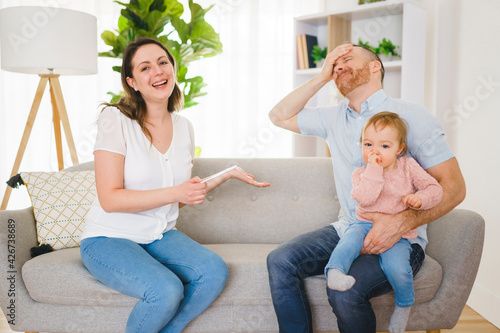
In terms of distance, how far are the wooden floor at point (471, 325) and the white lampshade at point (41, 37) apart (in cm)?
134

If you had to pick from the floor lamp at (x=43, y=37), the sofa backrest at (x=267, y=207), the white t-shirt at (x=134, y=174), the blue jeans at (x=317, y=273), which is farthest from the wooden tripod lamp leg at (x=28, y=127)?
the blue jeans at (x=317, y=273)

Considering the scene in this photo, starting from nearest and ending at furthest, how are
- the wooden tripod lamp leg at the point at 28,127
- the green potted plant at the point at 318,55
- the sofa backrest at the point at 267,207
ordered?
the sofa backrest at the point at 267,207
the wooden tripod lamp leg at the point at 28,127
the green potted plant at the point at 318,55

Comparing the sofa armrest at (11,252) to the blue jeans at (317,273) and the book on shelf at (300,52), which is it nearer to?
the blue jeans at (317,273)

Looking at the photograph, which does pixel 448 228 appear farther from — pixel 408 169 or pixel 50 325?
pixel 50 325

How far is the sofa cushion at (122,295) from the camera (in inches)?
63.9

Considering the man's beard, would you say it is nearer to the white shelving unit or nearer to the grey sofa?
the grey sofa

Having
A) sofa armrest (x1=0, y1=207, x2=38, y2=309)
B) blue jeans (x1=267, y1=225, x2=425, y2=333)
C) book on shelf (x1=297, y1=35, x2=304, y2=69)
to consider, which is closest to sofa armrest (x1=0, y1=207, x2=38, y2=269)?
sofa armrest (x1=0, y1=207, x2=38, y2=309)

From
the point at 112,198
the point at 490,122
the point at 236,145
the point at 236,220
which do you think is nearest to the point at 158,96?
the point at 112,198

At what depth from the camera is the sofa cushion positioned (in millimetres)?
1624

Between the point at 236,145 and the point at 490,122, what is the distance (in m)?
2.21

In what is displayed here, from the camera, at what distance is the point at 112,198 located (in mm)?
1527

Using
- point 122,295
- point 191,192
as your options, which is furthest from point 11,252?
point 191,192

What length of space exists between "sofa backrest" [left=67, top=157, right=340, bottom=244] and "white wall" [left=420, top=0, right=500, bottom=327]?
34.5 inches

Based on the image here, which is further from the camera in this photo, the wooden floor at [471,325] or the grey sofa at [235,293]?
the wooden floor at [471,325]
